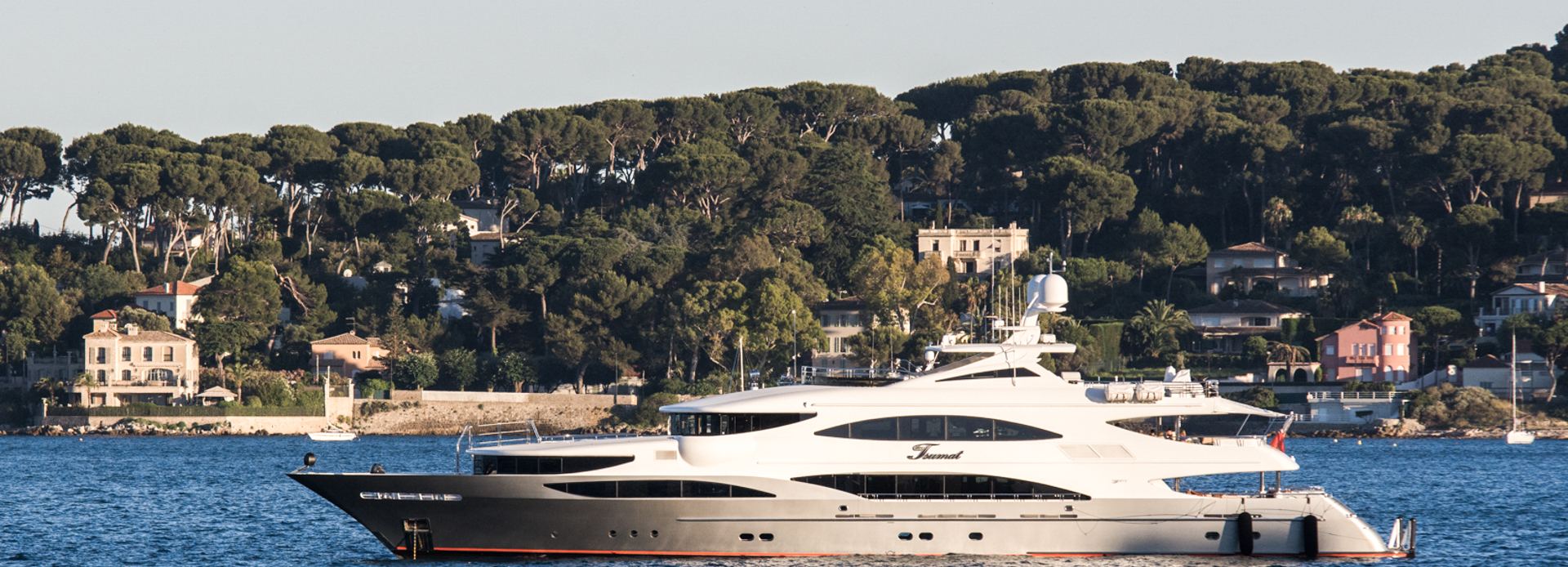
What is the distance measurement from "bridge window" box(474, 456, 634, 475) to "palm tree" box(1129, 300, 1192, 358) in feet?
237

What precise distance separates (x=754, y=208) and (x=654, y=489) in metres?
92.1

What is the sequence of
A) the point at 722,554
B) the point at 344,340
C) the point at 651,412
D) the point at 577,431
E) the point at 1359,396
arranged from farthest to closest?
1. the point at 344,340
2. the point at 651,412
3. the point at 577,431
4. the point at 1359,396
5. the point at 722,554

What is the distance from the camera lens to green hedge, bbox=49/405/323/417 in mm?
99500

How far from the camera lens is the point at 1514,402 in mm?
91438

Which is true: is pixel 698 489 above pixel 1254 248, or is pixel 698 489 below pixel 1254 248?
below

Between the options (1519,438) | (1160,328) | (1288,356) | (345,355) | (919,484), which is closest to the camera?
(919,484)

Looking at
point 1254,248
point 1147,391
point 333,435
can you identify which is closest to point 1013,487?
point 1147,391

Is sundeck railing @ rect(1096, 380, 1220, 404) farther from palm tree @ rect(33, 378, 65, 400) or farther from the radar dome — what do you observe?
palm tree @ rect(33, 378, 65, 400)

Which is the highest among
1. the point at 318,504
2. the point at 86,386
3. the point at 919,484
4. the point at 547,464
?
the point at 547,464

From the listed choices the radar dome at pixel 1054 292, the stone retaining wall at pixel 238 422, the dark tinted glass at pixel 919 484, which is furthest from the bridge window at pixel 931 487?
the stone retaining wall at pixel 238 422

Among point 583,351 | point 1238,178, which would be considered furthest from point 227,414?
point 1238,178

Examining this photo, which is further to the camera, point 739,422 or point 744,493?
point 739,422

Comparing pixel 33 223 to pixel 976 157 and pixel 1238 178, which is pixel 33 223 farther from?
pixel 1238 178

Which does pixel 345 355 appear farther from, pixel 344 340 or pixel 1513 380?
pixel 1513 380
